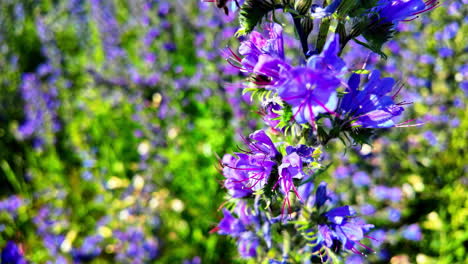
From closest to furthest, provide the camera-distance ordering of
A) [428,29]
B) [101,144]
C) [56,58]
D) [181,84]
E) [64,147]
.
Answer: [428,29]
[181,84]
[101,144]
[64,147]
[56,58]

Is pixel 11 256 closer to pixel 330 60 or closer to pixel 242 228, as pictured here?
pixel 242 228

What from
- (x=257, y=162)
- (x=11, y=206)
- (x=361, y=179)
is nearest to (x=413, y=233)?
(x=361, y=179)

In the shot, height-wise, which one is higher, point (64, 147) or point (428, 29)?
point (428, 29)

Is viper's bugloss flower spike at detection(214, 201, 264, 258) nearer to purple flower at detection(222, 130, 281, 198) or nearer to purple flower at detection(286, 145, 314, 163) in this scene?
purple flower at detection(222, 130, 281, 198)

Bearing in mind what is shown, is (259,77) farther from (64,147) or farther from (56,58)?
(56,58)

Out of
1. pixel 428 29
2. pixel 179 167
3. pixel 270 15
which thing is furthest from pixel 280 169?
pixel 428 29

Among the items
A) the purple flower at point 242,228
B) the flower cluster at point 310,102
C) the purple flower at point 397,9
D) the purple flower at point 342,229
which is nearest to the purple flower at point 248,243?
the purple flower at point 242,228

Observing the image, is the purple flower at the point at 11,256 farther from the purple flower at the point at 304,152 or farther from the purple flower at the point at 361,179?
the purple flower at the point at 361,179
